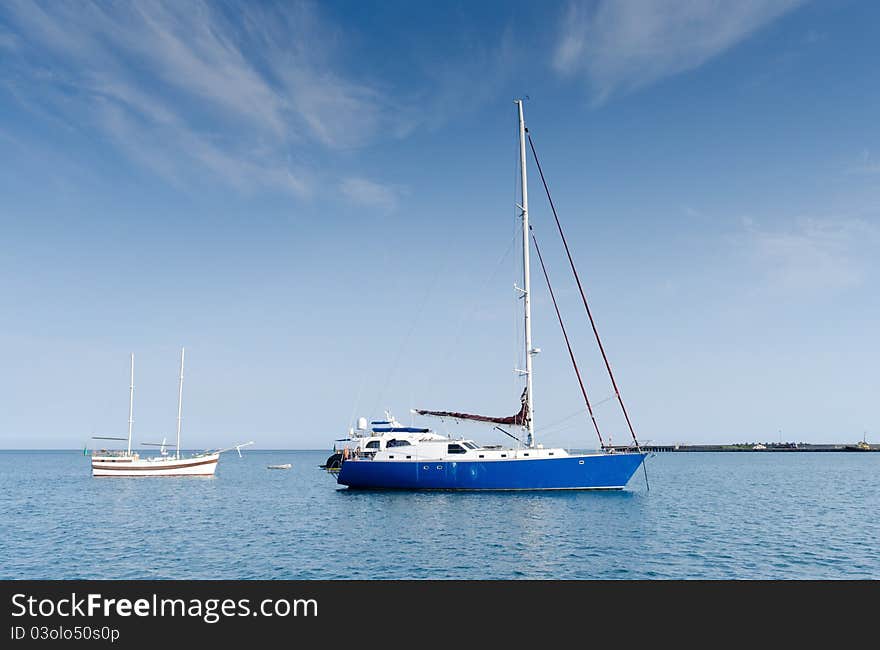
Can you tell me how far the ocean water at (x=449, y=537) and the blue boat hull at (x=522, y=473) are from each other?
2.53 feet

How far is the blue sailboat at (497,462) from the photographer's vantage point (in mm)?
38406

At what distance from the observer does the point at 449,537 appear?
25.5m

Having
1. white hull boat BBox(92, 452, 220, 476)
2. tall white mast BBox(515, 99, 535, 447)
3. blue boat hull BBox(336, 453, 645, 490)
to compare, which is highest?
tall white mast BBox(515, 99, 535, 447)

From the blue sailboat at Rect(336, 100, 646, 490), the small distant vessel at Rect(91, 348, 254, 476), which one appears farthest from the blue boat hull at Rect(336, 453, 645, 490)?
the small distant vessel at Rect(91, 348, 254, 476)

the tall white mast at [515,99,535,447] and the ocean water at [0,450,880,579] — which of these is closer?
the ocean water at [0,450,880,579]

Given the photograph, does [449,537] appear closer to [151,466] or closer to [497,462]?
[497,462]

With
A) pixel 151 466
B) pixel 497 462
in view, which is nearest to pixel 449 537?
pixel 497 462

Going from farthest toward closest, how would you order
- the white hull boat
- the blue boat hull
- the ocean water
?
the white hull boat < the blue boat hull < the ocean water

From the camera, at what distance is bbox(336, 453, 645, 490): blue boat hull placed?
38250 millimetres

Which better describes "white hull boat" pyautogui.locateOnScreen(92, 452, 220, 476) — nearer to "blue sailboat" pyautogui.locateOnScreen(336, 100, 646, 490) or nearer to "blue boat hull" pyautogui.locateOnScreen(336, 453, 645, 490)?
"blue sailboat" pyautogui.locateOnScreen(336, 100, 646, 490)

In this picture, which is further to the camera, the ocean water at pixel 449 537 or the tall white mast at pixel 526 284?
the tall white mast at pixel 526 284

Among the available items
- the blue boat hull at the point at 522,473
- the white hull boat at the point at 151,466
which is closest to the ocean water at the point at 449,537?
the blue boat hull at the point at 522,473

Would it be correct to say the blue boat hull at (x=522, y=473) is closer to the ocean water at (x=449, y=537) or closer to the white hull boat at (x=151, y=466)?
the ocean water at (x=449, y=537)
